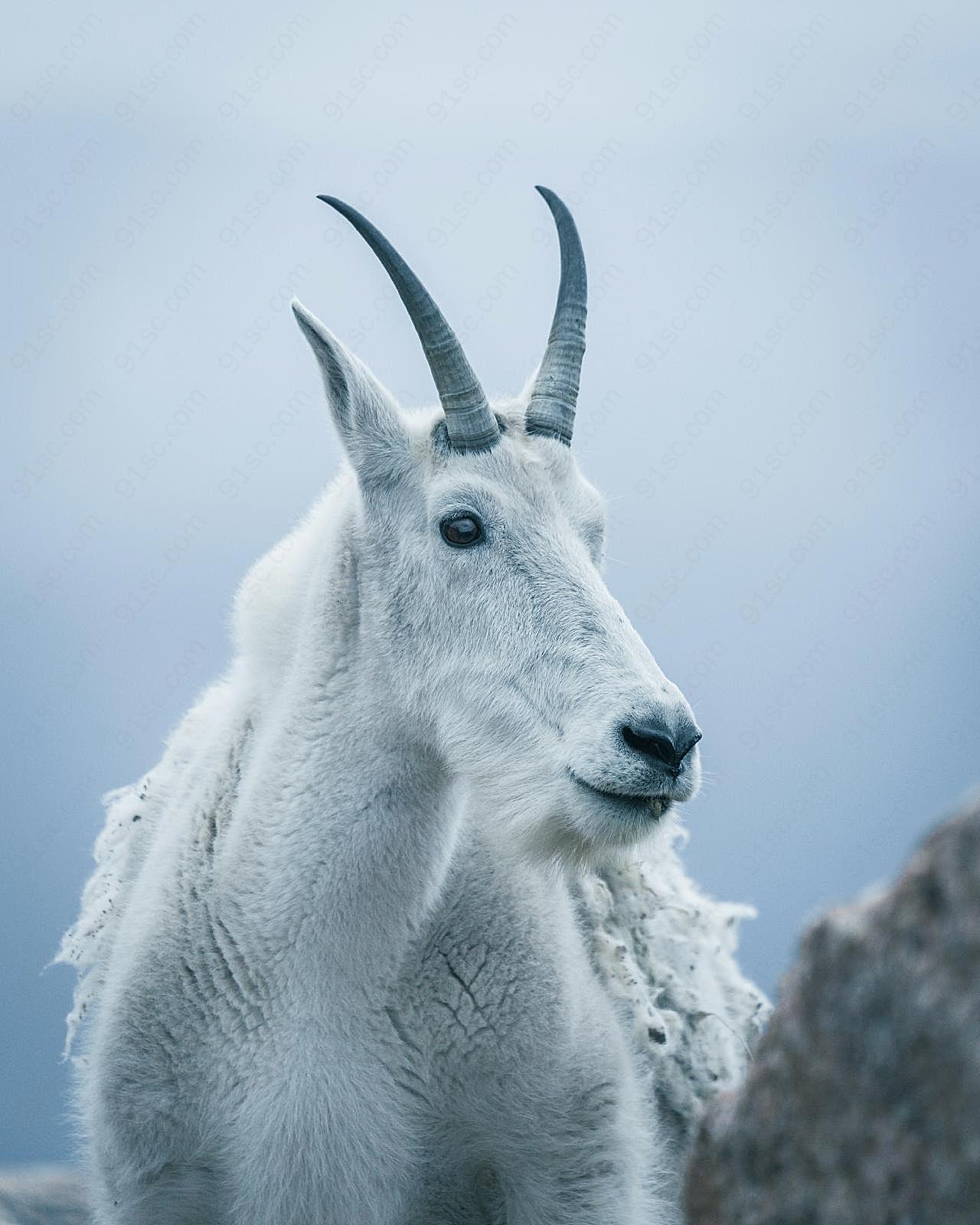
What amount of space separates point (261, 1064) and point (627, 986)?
1.40 m

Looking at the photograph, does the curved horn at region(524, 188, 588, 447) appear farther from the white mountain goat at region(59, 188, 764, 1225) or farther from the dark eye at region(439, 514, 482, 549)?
the dark eye at region(439, 514, 482, 549)

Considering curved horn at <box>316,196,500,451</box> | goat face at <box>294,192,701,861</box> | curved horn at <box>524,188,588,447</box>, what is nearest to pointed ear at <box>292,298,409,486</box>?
goat face at <box>294,192,701,861</box>

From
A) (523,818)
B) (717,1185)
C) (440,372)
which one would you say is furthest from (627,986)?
(717,1185)

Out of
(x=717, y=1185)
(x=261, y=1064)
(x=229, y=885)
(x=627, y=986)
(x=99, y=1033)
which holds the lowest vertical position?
(x=99, y=1033)

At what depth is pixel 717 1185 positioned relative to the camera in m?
2.08

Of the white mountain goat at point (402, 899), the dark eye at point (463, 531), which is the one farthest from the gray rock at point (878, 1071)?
the dark eye at point (463, 531)

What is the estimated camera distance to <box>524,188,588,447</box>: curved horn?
4.51 meters

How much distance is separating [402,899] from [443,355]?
5.74 feet

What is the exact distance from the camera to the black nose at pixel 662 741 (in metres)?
3.55

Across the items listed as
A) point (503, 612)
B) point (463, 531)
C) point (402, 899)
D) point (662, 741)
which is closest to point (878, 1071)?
point (662, 741)

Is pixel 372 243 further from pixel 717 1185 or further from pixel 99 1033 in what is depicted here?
pixel 717 1185

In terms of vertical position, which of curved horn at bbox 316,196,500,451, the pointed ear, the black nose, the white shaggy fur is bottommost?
the white shaggy fur

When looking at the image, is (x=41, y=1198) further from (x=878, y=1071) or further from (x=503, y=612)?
(x=878, y=1071)

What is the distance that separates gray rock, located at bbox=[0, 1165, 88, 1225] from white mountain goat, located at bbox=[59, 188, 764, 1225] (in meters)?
1.75
